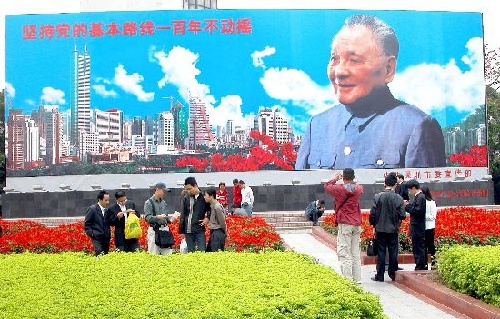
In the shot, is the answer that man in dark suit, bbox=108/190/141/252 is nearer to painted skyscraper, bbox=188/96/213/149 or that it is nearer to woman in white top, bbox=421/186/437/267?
woman in white top, bbox=421/186/437/267

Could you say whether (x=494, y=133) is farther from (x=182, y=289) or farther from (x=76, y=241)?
(x=182, y=289)

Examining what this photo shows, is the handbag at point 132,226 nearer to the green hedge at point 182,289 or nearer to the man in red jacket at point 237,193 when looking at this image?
the green hedge at point 182,289

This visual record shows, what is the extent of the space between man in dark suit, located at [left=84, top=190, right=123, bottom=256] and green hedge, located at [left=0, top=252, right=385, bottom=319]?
1699mm

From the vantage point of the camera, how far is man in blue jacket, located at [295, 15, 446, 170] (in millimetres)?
26188

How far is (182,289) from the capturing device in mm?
6281

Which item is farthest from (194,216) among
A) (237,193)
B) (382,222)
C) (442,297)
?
(237,193)

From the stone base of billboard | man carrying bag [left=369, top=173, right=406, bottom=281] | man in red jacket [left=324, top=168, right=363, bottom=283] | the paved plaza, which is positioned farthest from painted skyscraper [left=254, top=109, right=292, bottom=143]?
man in red jacket [left=324, top=168, right=363, bottom=283]

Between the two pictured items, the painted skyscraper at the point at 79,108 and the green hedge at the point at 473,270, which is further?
the painted skyscraper at the point at 79,108

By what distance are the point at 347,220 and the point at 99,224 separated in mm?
3114

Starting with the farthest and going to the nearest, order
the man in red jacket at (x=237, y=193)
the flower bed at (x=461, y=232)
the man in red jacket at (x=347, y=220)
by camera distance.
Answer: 1. the man in red jacket at (x=237, y=193)
2. the flower bed at (x=461, y=232)
3. the man in red jacket at (x=347, y=220)

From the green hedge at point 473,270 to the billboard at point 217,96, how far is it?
1697 centimetres

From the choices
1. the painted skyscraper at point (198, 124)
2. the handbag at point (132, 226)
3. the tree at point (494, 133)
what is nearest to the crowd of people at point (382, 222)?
the handbag at point (132, 226)

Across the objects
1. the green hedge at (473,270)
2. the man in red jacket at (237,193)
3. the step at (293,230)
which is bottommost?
the step at (293,230)

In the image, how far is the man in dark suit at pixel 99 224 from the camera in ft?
33.5
